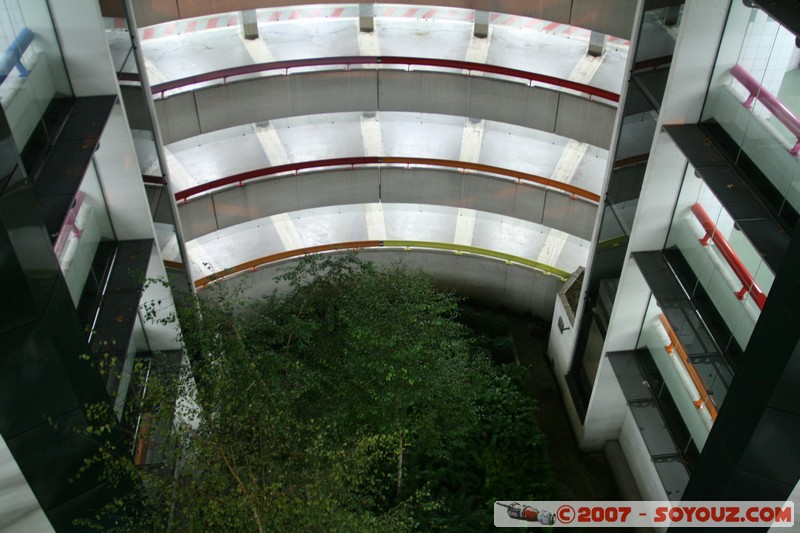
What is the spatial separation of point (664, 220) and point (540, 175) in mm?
8673

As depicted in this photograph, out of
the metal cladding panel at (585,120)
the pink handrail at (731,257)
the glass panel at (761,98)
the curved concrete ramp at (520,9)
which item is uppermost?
the glass panel at (761,98)

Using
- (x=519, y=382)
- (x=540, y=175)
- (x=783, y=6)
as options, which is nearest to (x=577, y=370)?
(x=519, y=382)

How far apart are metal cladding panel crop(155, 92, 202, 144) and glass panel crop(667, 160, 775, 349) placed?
44.5 feet

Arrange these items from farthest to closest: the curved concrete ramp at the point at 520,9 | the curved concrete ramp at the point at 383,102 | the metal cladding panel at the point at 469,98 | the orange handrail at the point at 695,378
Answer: the metal cladding panel at the point at 469,98 < the curved concrete ramp at the point at 383,102 < the curved concrete ramp at the point at 520,9 < the orange handrail at the point at 695,378

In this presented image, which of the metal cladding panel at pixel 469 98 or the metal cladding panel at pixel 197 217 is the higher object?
the metal cladding panel at pixel 469 98

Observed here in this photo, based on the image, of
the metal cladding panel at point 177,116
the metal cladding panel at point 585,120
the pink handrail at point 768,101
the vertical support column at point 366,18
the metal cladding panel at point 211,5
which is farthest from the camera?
the vertical support column at point 366,18

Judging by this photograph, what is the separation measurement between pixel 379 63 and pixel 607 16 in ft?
21.8

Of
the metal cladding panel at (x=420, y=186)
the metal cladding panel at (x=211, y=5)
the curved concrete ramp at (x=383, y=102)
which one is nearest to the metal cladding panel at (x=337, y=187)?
the metal cladding panel at (x=420, y=186)

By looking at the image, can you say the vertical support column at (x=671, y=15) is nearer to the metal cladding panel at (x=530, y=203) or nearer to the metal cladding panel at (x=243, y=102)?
the metal cladding panel at (x=530, y=203)

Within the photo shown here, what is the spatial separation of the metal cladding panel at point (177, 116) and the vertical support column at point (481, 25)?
9.27 meters

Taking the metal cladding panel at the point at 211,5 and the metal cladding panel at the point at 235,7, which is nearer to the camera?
the metal cladding panel at the point at 235,7

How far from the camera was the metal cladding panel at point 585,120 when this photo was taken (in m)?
21.6

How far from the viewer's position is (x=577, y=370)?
22.1 meters

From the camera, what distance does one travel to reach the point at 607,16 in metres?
20.1
